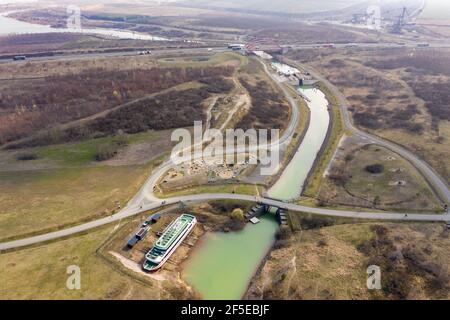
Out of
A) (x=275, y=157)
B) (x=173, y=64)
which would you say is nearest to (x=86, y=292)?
(x=275, y=157)

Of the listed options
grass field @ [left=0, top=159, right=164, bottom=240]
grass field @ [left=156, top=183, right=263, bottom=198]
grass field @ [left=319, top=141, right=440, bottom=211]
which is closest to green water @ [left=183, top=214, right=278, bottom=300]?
grass field @ [left=156, top=183, right=263, bottom=198]

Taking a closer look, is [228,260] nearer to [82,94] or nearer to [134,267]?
[134,267]

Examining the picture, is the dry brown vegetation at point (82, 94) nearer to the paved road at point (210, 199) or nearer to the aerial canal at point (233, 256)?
the paved road at point (210, 199)

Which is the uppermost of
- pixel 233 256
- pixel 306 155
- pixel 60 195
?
pixel 306 155

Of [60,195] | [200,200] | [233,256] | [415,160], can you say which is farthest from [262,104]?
[60,195]

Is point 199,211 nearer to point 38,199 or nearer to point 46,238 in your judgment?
point 46,238

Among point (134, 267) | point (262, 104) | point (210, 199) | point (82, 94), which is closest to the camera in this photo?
point (134, 267)

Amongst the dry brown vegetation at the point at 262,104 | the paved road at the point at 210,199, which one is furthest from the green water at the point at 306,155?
the dry brown vegetation at the point at 262,104

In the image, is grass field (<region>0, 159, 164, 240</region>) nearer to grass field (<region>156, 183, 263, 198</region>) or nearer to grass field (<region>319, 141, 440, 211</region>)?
grass field (<region>156, 183, 263, 198</region>)
